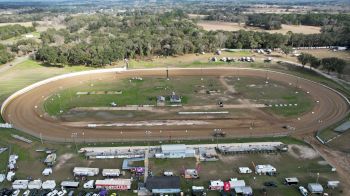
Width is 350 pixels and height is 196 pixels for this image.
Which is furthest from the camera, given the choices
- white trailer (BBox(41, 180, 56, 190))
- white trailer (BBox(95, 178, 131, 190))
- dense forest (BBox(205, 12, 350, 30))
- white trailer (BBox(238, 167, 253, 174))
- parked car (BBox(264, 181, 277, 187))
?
dense forest (BBox(205, 12, 350, 30))

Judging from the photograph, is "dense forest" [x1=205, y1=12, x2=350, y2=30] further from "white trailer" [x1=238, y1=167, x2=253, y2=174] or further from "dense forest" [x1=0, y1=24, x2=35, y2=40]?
"white trailer" [x1=238, y1=167, x2=253, y2=174]

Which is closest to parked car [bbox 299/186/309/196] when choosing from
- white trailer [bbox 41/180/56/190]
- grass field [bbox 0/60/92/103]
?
white trailer [bbox 41/180/56/190]

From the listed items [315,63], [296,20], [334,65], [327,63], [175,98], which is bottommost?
[175,98]

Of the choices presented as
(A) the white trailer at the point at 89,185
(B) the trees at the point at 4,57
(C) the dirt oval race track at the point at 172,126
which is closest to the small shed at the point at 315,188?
(C) the dirt oval race track at the point at 172,126

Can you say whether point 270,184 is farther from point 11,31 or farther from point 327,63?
point 11,31

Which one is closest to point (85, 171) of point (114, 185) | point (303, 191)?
point (114, 185)

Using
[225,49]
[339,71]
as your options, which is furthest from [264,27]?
[339,71]

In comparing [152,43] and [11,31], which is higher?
[11,31]

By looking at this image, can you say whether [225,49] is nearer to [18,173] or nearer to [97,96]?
[97,96]
